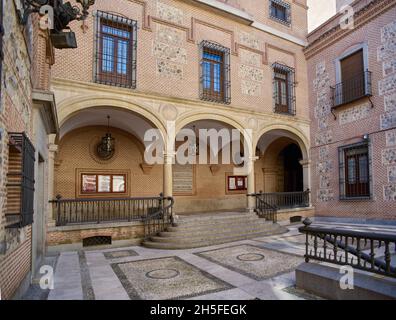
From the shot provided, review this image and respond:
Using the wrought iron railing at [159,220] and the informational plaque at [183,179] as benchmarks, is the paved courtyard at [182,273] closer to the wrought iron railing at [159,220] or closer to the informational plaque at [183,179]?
the wrought iron railing at [159,220]

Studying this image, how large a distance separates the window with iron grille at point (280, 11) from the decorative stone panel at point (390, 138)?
272 inches

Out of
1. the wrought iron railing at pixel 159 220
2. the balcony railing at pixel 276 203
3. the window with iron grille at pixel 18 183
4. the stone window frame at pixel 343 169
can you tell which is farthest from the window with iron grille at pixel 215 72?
the window with iron grille at pixel 18 183

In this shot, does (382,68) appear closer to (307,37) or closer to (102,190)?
(307,37)

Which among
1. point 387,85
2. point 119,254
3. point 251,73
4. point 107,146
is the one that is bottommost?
point 119,254

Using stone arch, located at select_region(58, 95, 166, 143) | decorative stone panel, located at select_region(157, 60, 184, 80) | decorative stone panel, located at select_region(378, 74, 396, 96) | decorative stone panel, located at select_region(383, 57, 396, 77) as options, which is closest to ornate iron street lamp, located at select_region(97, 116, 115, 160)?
stone arch, located at select_region(58, 95, 166, 143)

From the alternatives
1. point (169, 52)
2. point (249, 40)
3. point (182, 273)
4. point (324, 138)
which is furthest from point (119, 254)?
point (324, 138)

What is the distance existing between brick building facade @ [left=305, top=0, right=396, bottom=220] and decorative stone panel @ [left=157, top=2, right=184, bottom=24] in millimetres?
6666

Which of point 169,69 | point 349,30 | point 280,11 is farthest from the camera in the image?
point 280,11

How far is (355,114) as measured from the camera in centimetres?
1112

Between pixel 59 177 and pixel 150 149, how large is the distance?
3541 mm

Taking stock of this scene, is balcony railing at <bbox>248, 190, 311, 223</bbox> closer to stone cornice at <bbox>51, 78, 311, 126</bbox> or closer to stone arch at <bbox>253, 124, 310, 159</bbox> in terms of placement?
stone arch at <bbox>253, 124, 310, 159</bbox>

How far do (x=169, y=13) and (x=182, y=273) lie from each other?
8.65 meters

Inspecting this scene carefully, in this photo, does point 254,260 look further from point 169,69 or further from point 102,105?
point 169,69

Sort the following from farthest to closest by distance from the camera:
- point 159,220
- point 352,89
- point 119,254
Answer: point 352,89
point 159,220
point 119,254
